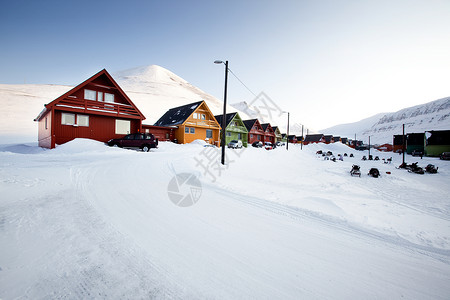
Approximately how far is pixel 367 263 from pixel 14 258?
4905 mm

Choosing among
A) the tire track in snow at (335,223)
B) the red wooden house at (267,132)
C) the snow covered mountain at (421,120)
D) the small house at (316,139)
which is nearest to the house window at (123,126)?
the tire track in snow at (335,223)

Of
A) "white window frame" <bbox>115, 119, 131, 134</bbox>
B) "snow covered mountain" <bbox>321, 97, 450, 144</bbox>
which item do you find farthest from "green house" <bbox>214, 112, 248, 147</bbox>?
"snow covered mountain" <bbox>321, 97, 450, 144</bbox>

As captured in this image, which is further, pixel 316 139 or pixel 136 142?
pixel 316 139

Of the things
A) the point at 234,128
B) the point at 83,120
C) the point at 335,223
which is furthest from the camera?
the point at 234,128

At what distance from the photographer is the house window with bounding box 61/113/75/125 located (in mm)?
15367

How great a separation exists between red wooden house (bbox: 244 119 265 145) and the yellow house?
1424 cm

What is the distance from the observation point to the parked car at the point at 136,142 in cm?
1614

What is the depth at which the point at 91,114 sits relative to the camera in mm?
16719

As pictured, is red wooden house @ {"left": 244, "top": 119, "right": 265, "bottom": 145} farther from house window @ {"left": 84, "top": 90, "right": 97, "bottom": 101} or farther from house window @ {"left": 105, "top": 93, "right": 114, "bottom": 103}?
house window @ {"left": 84, "top": 90, "right": 97, "bottom": 101}

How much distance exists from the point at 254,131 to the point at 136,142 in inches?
1231

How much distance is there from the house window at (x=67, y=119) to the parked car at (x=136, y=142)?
149 inches

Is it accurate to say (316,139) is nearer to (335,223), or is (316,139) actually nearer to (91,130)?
(91,130)

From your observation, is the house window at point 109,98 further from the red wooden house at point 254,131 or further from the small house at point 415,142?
the small house at point 415,142

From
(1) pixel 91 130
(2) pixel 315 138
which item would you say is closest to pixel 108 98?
(1) pixel 91 130
